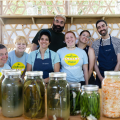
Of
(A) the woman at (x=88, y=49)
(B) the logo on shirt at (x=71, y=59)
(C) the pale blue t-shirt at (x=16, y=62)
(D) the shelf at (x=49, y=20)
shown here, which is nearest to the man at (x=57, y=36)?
(A) the woman at (x=88, y=49)

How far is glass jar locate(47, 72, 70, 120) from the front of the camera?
515 millimetres

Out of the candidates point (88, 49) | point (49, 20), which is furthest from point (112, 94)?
point (49, 20)

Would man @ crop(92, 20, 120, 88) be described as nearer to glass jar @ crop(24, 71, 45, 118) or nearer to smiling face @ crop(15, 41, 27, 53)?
smiling face @ crop(15, 41, 27, 53)

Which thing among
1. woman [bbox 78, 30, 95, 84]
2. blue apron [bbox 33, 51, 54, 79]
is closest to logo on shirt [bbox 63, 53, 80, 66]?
blue apron [bbox 33, 51, 54, 79]

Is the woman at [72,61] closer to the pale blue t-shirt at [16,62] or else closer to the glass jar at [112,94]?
the pale blue t-shirt at [16,62]

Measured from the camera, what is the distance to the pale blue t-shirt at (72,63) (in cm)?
137

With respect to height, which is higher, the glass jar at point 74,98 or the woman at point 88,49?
the woman at point 88,49

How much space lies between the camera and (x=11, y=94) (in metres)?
0.55

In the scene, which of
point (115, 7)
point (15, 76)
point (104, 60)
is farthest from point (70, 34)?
point (115, 7)

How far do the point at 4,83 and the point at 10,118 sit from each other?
13 centimetres

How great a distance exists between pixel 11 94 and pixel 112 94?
0.36 metres

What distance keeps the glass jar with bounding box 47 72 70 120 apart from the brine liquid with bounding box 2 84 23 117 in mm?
122

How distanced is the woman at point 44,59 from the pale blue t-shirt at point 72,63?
0.06m

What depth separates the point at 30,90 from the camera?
538mm
